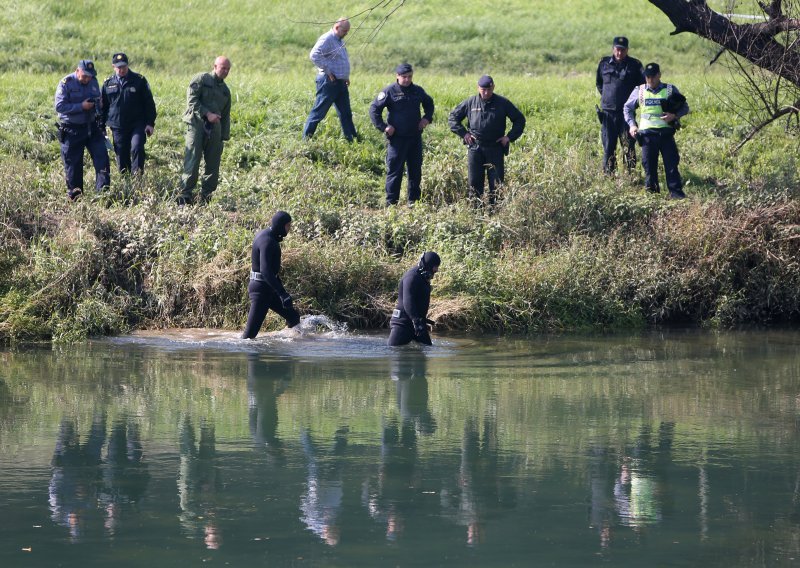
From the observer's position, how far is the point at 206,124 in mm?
18859

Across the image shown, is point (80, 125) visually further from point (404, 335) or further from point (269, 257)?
point (404, 335)

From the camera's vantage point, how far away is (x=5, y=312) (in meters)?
16.6

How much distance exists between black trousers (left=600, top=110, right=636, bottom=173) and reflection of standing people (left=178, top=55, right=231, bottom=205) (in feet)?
19.6

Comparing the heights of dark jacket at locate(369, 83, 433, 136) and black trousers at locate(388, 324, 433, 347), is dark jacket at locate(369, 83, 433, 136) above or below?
above

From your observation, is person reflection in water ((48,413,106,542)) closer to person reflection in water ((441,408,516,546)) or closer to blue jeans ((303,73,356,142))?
person reflection in water ((441,408,516,546))

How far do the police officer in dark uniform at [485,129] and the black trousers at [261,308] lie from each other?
4695 millimetres

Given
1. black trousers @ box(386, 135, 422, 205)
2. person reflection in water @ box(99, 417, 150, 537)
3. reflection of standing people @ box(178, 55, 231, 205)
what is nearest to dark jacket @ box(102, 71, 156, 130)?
reflection of standing people @ box(178, 55, 231, 205)

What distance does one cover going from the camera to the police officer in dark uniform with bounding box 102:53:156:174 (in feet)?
61.6

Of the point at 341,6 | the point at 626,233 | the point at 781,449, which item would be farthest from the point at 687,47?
the point at 781,449

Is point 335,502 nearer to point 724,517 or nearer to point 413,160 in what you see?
point 724,517

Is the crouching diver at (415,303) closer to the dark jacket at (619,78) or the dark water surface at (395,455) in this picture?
the dark water surface at (395,455)

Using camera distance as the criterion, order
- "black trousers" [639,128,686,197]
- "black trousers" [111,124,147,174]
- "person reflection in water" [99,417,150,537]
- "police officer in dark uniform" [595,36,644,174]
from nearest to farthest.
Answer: "person reflection in water" [99,417,150,537]
"black trousers" [111,124,147,174]
"black trousers" [639,128,686,197]
"police officer in dark uniform" [595,36,644,174]

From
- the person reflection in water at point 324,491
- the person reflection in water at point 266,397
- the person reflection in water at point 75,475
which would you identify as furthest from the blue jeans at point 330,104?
the person reflection in water at point 324,491

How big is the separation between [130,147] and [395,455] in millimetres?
10146
